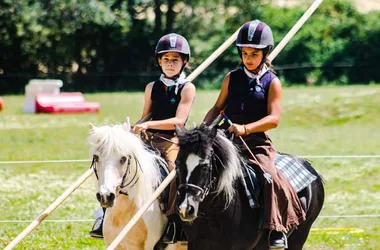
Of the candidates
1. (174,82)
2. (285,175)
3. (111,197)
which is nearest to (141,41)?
(174,82)

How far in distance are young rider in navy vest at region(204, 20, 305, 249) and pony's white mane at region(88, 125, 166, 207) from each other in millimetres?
643

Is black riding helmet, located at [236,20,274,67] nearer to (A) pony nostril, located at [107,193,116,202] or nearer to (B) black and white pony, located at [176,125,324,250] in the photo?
(B) black and white pony, located at [176,125,324,250]

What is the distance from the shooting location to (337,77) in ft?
141

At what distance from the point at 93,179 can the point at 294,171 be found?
1.84 m

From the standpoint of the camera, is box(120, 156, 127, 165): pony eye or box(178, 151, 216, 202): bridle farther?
box(120, 156, 127, 165): pony eye

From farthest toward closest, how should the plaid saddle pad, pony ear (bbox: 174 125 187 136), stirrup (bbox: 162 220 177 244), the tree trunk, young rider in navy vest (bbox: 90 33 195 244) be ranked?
the tree trunk → young rider in navy vest (bbox: 90 33 195 244) → the plaid saddle pad → stirrup (bbox: 162 220 177 244) → pony ear (bbox: 174 125 187 136)

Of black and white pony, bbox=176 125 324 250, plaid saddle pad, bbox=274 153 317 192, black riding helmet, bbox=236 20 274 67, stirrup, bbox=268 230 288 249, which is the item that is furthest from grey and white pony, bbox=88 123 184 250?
black riding helmet, bbox=236 20 274 67

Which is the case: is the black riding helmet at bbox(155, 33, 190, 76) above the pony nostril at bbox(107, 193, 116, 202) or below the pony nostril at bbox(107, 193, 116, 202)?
above

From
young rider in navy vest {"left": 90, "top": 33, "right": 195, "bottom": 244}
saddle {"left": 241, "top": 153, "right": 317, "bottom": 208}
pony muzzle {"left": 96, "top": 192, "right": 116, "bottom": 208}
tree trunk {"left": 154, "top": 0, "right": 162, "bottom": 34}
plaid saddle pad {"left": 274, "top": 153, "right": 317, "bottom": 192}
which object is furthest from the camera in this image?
tree trunk {"left": 154, "top": 0, "right": 162, "bottom": 34}

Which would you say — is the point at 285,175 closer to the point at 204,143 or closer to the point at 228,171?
the point at 228,171

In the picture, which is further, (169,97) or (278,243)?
(169,97)

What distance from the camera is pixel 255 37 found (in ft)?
26.6

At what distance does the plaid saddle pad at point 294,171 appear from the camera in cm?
852

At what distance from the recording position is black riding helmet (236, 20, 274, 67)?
26.6 ft
